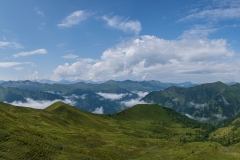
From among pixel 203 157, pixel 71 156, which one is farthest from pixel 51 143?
pixel 203 157

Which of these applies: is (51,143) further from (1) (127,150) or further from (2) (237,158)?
(2) (237,158)

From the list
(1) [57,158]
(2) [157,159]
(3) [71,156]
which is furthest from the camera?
(2) [157,159]

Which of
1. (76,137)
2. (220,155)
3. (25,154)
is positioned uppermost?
(25,154)

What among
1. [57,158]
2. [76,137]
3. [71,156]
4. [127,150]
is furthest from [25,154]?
[127,150]

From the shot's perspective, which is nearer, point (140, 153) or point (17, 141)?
point (17, 141)

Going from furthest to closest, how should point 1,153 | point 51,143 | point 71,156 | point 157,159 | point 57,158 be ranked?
point 157,159, point 51,143, point 71,156, point 57,158, point 1,153

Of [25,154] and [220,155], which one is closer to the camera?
[25,154]

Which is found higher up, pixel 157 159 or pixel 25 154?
pixel 25 154

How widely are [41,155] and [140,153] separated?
6134 centimetres

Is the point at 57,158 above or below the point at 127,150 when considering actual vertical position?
above

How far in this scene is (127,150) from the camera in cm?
10594

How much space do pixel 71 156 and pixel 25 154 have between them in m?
14.5

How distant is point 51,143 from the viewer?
70.7m

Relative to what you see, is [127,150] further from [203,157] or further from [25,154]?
[25,154]
